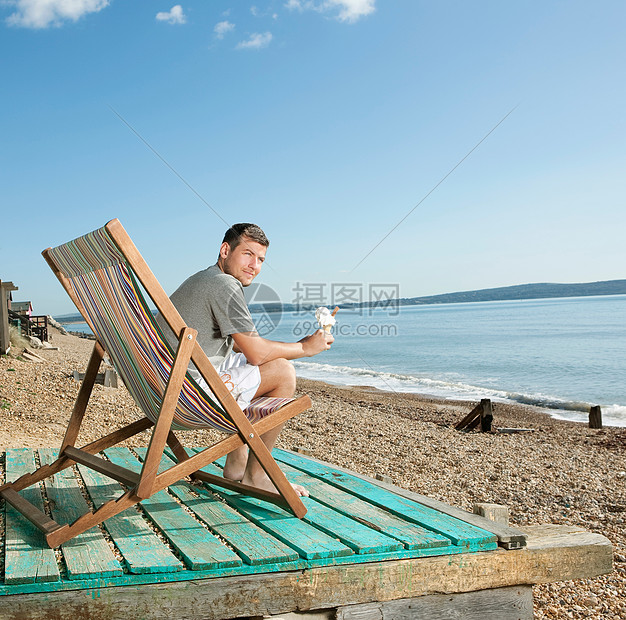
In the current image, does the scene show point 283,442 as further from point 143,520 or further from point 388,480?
point 143,520

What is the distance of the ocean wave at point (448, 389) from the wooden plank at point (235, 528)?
41.9ft

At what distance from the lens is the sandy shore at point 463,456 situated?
4.08 m

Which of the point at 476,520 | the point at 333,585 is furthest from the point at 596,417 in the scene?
the point at 333,585

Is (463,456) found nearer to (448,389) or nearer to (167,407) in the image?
(167,407)

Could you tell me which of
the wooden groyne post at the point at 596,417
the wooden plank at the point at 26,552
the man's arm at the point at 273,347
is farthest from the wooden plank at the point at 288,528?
the wooden groyne post at the point at 596,417

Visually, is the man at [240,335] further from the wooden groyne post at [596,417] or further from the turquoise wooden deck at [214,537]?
the wooden groyne post at [596,417]

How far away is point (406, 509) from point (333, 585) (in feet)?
2.29

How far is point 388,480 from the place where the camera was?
361cm

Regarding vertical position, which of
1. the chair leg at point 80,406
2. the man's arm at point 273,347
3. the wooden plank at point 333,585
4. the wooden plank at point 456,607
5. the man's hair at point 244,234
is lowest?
the wooden plank at point 456,607

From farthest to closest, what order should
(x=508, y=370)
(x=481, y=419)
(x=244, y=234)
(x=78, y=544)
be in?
(x=508, y=370) → (x=481, y=419) → (x=244, y=234) → (x=78, y=544)

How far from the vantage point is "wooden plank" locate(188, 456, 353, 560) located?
216 cm

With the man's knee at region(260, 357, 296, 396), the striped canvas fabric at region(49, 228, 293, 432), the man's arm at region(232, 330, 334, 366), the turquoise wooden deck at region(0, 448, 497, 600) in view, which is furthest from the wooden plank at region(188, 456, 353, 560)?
the man's arm at region(232, 330, 334, 366)

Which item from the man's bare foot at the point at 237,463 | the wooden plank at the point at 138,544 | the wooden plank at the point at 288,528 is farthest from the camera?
the man's bare foot at the point at 237,463

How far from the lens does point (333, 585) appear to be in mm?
2125
